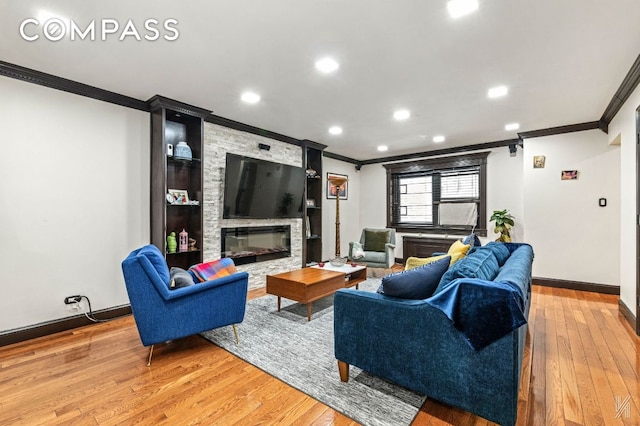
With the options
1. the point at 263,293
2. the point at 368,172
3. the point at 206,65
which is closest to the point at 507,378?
the point at 206,65

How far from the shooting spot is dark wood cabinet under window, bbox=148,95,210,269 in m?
3.55

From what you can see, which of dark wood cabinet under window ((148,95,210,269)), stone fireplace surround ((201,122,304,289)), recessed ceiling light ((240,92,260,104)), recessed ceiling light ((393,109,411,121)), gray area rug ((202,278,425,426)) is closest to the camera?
gray area rug ((202,278,425,426))

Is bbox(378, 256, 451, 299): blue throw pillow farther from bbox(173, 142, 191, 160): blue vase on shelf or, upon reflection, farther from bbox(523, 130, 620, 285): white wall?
bbox(523, 130, 620, 285): white wall

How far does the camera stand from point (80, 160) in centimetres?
315

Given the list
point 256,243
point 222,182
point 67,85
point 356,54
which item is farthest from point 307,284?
point 67,85

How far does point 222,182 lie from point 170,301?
2.31 m

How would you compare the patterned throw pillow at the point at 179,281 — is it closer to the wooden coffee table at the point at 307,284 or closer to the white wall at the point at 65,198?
the wooden coffee table at the point at 307,284

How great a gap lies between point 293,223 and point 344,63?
3.32 meters

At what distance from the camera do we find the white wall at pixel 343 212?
6.52 metres

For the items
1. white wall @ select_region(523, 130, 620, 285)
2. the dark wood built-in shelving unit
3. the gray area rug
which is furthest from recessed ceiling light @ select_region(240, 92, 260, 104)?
white wall @ select_region(523, 130, 620, 285)

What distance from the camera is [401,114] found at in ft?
13.4

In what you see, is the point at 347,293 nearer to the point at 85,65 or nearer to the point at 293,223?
the point at 85,65

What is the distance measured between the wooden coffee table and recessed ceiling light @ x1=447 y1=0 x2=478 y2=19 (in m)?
2.62

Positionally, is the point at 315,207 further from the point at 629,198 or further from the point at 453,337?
the point at 453,337
